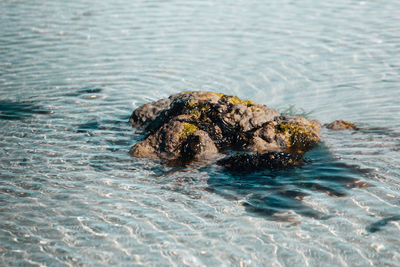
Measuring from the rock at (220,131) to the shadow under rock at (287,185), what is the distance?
2.41ft

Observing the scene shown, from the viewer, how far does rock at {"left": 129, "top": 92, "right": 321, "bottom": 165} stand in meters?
8.71

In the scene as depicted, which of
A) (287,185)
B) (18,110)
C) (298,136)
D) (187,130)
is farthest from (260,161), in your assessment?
(18,110)

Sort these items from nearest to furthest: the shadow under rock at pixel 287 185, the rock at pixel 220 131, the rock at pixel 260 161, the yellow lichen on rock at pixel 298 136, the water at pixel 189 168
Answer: the water at pixel 189 168 → the shadow under rock at pixel 287 185 → the rock at pixel 260 161 → the rock at pixel 220 131 → the yellow lichen on rock at pixel 298 136

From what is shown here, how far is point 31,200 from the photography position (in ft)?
24.2

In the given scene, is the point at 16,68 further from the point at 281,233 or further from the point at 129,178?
the point at 281,233

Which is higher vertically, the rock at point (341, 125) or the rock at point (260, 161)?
the rock at point (341, 125)

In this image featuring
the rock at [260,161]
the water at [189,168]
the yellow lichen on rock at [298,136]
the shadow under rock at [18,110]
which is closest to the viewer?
the water at [189,168]

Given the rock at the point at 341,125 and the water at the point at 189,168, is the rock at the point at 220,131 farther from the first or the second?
the rock at the point at 341,125

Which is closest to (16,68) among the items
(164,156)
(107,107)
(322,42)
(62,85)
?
(62,85)

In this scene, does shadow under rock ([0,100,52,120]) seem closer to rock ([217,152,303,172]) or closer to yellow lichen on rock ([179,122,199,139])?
yellow lichen on rock ([179,122,199,139])

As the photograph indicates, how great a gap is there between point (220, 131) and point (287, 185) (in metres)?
1.98

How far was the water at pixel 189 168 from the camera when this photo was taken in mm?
6223

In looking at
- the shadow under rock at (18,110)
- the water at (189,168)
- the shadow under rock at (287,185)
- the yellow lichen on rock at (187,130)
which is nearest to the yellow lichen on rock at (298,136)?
the water at (189,168)

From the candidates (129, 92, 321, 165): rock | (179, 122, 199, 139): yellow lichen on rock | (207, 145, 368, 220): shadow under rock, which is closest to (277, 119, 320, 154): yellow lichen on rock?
(129, 92, 321, 165): rock
